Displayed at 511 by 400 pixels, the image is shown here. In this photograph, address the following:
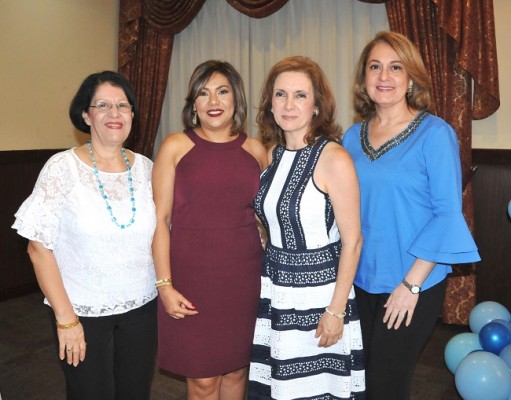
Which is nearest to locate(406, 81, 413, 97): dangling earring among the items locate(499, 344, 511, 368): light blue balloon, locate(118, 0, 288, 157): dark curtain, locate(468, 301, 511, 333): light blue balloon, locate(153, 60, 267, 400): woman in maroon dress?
locate(153, 60, 267, 400): woman in maroon dress

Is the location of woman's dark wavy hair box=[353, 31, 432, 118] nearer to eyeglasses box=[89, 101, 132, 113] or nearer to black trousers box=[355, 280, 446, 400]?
black trousers box=[355, 280, 446, 400]

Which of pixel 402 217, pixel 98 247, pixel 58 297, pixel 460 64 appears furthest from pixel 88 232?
pixel 460 64

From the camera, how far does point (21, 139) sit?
15.1ft

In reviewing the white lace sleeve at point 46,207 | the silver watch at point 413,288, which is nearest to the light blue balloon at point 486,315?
the silver watch at point 413,288

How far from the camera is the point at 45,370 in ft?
10.4

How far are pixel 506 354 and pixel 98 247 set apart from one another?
2177 mm

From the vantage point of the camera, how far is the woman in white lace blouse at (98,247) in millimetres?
1647

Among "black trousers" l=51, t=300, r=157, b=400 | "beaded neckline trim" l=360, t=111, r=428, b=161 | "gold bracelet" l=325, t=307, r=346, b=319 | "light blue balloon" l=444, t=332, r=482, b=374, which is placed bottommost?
"light blue balloon" l=444, t=332, r=482, b=374

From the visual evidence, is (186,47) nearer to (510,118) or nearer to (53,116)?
(53,116)

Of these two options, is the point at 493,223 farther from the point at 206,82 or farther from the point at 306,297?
the point at 206,82

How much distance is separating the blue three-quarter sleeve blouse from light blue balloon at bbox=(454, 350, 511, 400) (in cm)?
98

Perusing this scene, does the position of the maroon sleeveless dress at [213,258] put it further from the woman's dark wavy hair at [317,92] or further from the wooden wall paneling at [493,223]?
the wooden wall paneling at [493,223]

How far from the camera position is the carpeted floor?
9.46 feet

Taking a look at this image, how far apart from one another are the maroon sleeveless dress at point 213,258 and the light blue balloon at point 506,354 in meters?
1.47
